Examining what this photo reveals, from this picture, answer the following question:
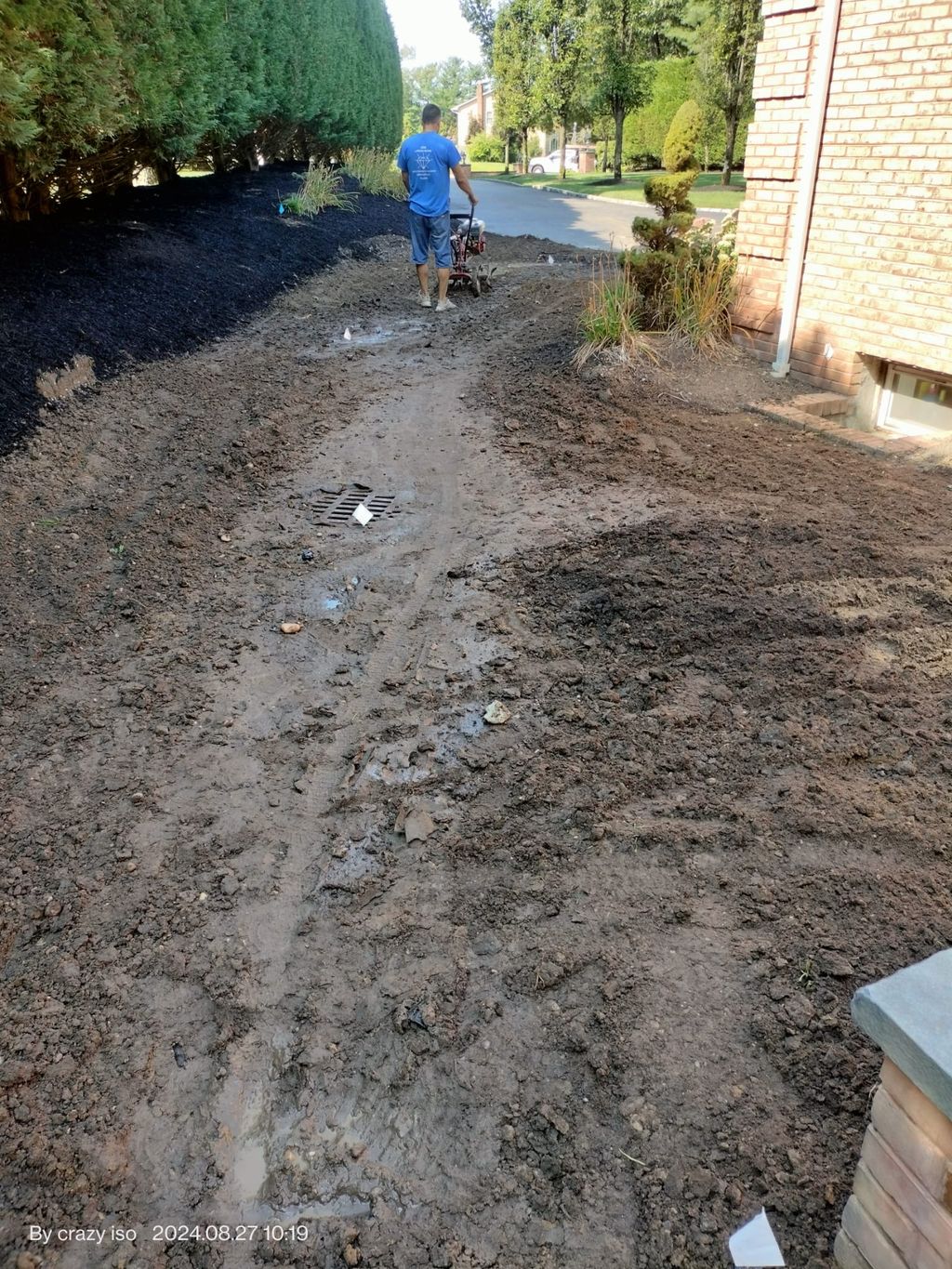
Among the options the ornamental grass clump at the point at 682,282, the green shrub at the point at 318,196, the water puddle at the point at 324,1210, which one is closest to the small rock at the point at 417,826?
the water puddle at the point at 324,1210

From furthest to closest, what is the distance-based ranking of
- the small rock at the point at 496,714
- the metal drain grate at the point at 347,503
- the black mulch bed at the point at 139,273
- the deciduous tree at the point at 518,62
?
the deciduous tree at the point at 518,62 → the black mulch bed at the point at 139,273 → the metal drain grate at the point at 347,503 → the small rock at the point at 496,714

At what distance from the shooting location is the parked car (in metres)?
46.7

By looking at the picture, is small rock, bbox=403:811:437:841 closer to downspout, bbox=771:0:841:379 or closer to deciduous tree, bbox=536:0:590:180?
downspout, bbox=771:0:841:379

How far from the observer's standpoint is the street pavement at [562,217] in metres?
16.1

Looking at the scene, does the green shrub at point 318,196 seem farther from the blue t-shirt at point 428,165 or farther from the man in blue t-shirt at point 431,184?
the blue t-shirt at point 428,165

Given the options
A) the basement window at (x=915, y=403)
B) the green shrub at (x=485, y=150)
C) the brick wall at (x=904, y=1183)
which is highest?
the green shrub at (x=485, y=150)

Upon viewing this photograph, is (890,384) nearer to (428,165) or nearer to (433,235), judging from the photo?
(433,235)

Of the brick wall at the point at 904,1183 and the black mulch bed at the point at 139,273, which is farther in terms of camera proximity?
the black mulch bed at the point at 139,273

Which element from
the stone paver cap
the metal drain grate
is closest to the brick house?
the metal drain grate

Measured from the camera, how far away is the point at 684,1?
117 feet

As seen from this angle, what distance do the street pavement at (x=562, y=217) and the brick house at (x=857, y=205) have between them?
6133mm

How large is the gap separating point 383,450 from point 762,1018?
4.81 metres

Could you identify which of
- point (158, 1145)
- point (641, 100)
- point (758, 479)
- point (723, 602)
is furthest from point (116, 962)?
point (641, 100)

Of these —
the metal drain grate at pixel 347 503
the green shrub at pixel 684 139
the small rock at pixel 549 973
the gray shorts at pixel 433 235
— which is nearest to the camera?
the small rock at pixel 549 973
